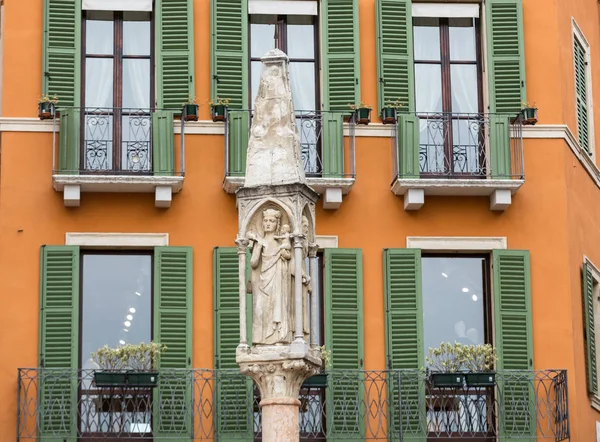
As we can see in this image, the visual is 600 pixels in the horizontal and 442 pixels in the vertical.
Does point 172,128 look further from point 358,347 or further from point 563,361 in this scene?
point 563,361

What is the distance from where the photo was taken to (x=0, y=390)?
25.0 m

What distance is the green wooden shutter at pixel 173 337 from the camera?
25.0 m

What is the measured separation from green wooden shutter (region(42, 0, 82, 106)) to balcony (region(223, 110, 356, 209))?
2.36 meters

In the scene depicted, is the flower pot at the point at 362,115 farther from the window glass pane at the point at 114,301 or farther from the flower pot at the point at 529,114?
the window glass pane at the point at 114,301

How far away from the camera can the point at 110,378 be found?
24.6m

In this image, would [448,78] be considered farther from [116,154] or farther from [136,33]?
[116,154]

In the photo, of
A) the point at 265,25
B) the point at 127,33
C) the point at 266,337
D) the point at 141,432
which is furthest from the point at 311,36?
the point at 266,337

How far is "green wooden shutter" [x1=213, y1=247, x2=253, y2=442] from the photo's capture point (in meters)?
25.0

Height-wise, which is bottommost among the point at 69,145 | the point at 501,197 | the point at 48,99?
the point at 501,197

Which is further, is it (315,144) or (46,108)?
(315,144)

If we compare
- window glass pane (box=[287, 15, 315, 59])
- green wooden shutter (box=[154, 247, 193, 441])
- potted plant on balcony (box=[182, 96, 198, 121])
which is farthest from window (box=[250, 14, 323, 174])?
green wooden shutter (box=[154, 247, 193, 441])

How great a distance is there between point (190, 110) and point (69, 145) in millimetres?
1822

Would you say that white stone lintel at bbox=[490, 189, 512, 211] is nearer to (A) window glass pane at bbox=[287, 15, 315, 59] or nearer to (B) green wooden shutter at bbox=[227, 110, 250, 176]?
(A) window glass pane at bbox=[287, 15, 315, 59]

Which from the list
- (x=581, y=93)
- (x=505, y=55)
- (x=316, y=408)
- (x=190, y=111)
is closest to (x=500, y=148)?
(x=505, y=55)
